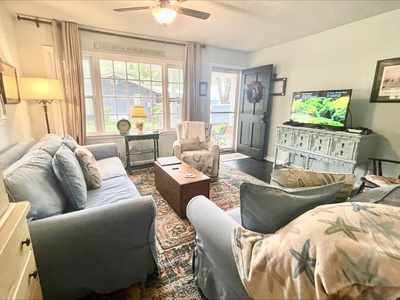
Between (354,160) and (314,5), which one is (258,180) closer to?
(354,160)

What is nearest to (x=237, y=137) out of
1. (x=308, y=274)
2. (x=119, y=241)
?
(x=119, y=241)

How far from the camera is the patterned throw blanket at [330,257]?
0.56 meters

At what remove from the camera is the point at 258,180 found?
334 centimetres

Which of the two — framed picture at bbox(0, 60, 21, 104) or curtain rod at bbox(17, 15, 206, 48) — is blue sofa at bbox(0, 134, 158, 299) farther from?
curtain rod at bbox(17, 15, 206, 48)

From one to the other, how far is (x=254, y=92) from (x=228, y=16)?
1970 millimetres

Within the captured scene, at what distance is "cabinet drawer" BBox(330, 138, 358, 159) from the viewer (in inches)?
106

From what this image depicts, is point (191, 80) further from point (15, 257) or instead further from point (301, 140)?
point (15, 257)

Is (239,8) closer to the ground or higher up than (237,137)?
higher up

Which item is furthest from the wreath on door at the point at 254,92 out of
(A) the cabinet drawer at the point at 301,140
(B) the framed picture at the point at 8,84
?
(B) the framed picture at the point at 8,84

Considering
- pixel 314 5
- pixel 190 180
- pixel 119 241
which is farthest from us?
pixel 314 5

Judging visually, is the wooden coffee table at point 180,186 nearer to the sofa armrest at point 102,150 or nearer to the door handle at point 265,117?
the sofa armrest at point 102,150

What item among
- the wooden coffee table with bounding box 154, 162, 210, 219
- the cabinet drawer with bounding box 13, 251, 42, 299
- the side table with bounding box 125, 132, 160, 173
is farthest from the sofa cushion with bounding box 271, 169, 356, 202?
the side table with bounding box 125, 132, 160, 173

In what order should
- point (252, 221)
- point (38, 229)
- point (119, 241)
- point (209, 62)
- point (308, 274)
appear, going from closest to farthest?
1. point (308, 274)
2. point (252, 221)
3. point (38, 229)
4. point (119, 241)
5. point (209, 62)

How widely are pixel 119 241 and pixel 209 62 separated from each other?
4068mm
